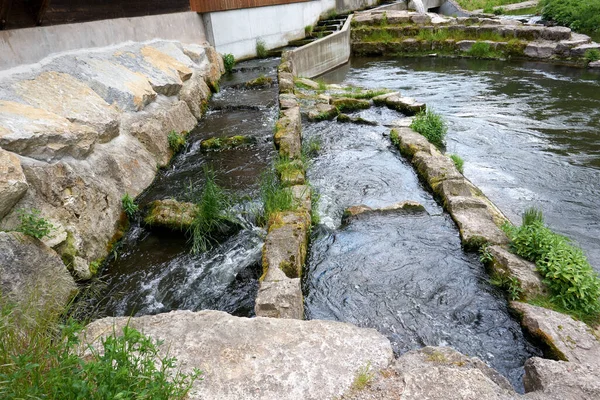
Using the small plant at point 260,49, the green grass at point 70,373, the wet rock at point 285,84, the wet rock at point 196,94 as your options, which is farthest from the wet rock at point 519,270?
the small plant at point 260,49

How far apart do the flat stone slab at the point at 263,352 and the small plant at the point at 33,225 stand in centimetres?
143

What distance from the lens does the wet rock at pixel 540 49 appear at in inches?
625

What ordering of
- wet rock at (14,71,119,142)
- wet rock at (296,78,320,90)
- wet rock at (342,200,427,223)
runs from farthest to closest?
1. wet rock at (296,78,320,90)
2. wet rock at (342,200,427,223)
3. wet rock at (14,71,119,142)

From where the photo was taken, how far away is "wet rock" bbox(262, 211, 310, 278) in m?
4.24

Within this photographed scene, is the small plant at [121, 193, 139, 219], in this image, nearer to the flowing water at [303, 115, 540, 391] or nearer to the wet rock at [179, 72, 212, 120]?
the flowing water at [303, 115, 540, 391]

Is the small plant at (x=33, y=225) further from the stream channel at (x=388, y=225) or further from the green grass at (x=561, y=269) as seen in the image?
the green grass at (x=561, y=269)

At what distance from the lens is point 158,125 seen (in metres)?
7.37

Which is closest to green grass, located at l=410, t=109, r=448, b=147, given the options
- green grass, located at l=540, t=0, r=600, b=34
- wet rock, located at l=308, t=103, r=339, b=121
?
wet rock, located at l=308, t=103, r=339, b=121

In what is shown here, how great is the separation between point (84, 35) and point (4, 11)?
215cm

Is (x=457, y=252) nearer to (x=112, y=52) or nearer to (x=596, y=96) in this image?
(x=112, y=52)

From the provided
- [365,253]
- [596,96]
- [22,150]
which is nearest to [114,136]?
[22,150]

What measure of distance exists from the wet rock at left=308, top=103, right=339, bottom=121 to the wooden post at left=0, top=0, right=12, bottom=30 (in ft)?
19.6

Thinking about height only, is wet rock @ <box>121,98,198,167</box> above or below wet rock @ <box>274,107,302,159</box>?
above

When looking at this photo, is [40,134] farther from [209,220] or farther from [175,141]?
[175,141]
